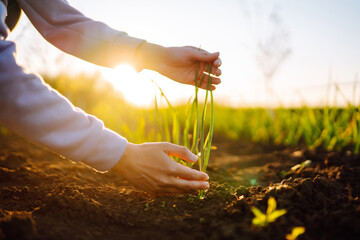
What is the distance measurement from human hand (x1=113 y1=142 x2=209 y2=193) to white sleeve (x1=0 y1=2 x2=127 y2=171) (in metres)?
0.07

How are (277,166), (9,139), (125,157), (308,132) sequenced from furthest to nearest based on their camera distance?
(308,132)
(9,139)
(277,166)
(125,157)

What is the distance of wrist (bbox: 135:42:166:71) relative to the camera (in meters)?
1.47

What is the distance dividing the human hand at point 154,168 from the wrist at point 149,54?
523 mm

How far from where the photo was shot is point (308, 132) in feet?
10.9

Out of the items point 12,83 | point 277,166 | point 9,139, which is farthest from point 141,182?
point 9,139

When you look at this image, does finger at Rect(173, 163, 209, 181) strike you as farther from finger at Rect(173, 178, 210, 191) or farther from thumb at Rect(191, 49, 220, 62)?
thumb at Rect(191, 49, 220, 62)

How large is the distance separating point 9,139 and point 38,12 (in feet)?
6.97

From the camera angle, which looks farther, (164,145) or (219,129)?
(219,129)

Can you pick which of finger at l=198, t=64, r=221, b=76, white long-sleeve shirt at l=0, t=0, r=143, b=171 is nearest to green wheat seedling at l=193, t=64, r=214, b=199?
finger at l=198, t=64, r=221, b=76

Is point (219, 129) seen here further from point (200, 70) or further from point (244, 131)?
point (200, 70)

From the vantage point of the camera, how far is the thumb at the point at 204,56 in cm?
137

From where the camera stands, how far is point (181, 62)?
4.83 feet

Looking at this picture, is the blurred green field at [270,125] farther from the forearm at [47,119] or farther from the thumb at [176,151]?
the forearm at [47,119]

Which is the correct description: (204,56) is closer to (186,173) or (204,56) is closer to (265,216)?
(186,173)
